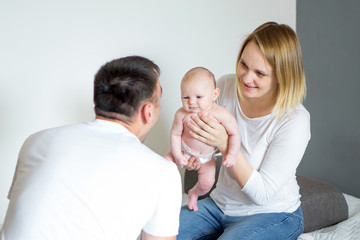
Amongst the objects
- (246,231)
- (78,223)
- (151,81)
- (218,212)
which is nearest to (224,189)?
(218,212)

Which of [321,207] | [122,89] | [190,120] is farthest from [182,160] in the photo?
[321,207]

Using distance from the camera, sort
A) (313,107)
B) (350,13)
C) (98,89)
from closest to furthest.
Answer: (98,89)
(350,13)
(313,107)

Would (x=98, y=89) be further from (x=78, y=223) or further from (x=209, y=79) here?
(x=209, y=79)

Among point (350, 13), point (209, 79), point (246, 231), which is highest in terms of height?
point (350, 13)

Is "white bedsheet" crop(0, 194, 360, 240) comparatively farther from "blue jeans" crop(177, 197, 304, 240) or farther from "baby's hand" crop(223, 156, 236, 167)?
"baby's hand" crop(223, 156, 236, 167)

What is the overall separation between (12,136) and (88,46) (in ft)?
2.06

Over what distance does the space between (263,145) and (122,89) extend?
28.3 inches

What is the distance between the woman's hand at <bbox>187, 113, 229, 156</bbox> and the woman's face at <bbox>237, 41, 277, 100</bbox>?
0.69ft

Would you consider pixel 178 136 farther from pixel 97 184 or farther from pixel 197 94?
pixel 97 184

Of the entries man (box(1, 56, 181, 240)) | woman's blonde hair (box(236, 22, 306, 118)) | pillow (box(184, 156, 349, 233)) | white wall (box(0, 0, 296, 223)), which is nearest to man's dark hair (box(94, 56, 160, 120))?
man (box(1, 56, 181, 240))

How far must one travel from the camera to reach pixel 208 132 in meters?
1.38

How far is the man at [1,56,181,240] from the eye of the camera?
2.89ft

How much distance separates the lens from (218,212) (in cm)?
157

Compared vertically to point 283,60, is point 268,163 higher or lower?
lower
